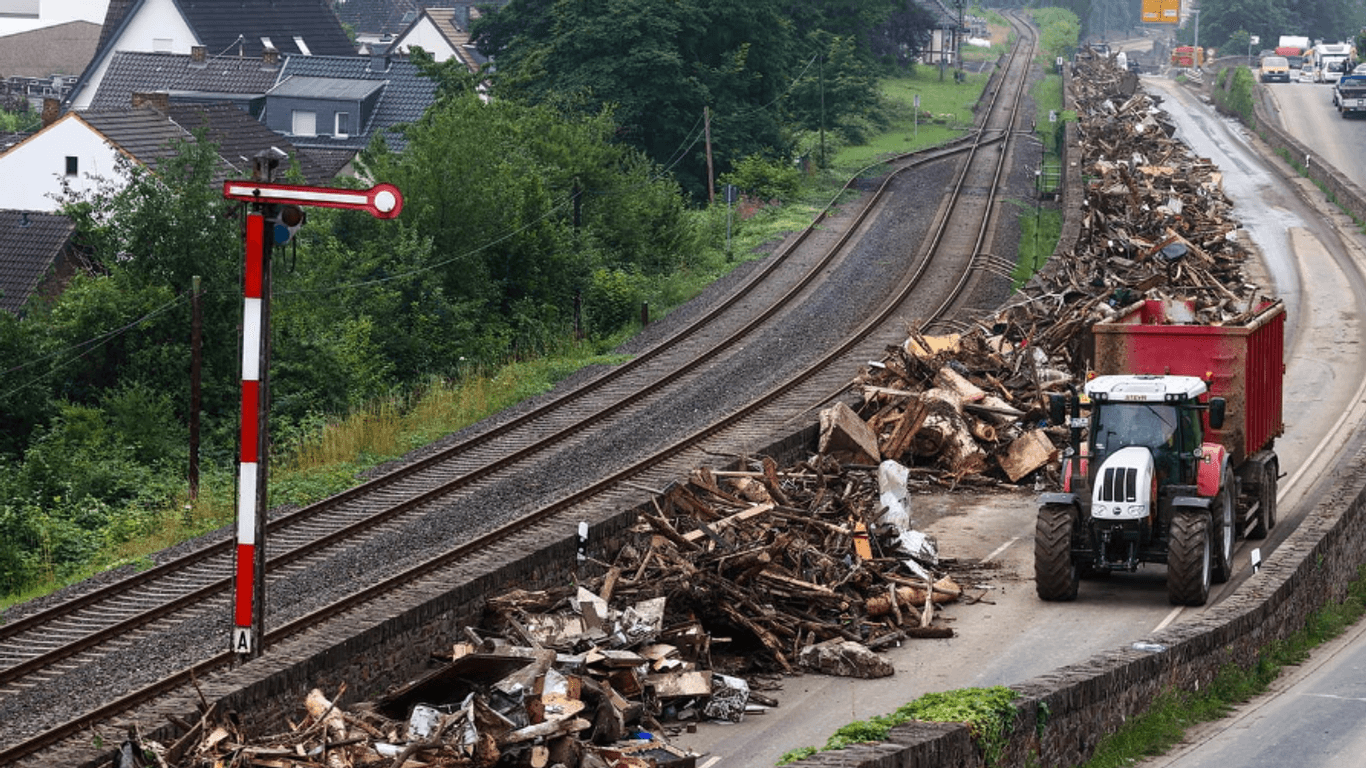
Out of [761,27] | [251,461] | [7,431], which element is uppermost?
[761,27]

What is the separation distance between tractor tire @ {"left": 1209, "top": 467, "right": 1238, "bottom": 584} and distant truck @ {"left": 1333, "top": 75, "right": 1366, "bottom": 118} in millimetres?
60841

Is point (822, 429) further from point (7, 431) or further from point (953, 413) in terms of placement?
point (7, 431)

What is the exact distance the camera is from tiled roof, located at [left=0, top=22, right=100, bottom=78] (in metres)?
112

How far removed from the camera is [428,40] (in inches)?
4139

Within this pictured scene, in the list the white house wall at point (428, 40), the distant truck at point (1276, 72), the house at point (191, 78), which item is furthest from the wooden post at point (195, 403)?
the distant truck at point (1276, 72)

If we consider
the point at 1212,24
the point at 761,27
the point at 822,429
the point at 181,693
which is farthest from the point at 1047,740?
the point at 1212,24

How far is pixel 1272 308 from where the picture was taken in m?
24.9

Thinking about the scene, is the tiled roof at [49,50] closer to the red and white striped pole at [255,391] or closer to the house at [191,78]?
the house at [191,78]

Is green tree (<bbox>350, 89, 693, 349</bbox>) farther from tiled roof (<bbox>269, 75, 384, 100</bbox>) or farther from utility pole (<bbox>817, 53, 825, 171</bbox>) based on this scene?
tiled roof (<bbox>269, 75, 384, 100</bbox>)

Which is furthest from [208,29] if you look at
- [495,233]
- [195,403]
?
[195,403]

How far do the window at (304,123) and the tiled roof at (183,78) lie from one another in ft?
8.14

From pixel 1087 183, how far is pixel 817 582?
34876 millimetres

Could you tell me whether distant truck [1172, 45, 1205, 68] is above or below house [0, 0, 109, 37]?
below

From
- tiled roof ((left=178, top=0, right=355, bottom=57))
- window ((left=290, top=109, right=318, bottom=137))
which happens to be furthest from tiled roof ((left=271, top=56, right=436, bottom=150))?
tiled roof ((left=178, top=0, right=355, bottom=57))
